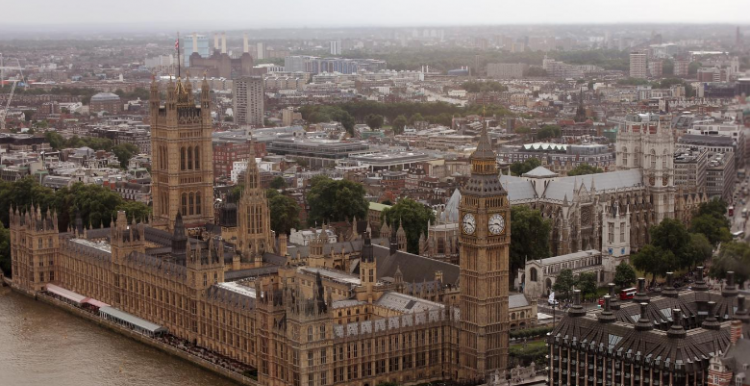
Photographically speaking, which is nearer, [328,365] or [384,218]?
[328,365]

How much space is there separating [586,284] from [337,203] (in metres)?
36.9

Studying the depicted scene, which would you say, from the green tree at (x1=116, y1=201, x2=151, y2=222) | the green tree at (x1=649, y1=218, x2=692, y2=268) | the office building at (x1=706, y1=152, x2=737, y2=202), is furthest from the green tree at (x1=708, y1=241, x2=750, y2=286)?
the office building at (x1=706, y1=152, x2=737, y2=202)

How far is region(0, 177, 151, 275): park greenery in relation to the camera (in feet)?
397

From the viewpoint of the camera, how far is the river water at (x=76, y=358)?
7975 cm

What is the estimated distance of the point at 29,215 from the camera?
348 feet

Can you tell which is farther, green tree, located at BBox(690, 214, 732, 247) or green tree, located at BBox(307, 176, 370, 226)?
green tree, located at BBox(307, 176, 370, 226)

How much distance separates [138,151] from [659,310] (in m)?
129

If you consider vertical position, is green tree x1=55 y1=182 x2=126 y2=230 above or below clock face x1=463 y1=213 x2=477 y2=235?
below

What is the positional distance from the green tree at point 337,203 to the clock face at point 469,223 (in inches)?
2039

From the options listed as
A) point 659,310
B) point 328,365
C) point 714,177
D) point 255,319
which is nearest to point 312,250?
point 255,319

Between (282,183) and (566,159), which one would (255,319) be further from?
(566,159)

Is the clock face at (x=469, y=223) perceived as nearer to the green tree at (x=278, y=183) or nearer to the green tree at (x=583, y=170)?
the green tree at (x=583, y=170)

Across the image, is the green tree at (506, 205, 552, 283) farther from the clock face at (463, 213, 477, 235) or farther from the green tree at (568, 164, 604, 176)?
the green tree at (568, 164, 604, 176)

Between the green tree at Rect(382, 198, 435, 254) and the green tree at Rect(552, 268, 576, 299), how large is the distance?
59.2ft
